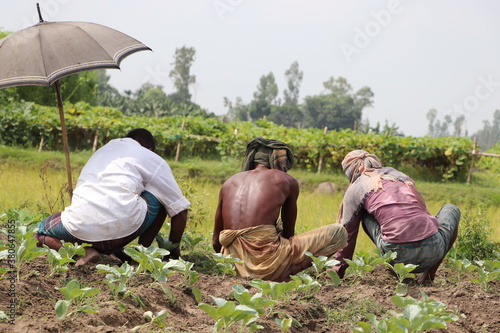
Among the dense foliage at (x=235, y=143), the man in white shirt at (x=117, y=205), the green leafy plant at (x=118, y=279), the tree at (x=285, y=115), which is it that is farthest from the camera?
the tree at (x=285, y=115)

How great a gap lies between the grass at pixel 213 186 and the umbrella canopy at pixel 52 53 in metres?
3.20

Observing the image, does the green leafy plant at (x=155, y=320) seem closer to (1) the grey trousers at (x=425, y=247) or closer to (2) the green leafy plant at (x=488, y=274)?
(1) the grey trousers at (x=425, y=247)

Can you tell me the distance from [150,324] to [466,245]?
4.01m

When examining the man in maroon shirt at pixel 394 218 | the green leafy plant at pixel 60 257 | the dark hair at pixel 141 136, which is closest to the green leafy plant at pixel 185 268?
the green leafy plant at pixel 60 257

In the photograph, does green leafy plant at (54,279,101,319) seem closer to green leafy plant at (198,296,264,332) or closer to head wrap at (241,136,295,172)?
green leafy plant at (198,296,264,332)

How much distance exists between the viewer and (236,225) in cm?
439

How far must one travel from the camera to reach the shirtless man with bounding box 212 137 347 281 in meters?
4.30

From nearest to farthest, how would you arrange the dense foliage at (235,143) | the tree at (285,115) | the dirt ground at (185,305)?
the dirt ground at (185,305) → the dense foliage at (235,143) → the tree at (285,115)

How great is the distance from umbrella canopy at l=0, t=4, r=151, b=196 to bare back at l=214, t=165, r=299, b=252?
1.27m

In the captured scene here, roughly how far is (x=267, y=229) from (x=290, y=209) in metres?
0.26

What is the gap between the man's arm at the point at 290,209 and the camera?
4.41 meters

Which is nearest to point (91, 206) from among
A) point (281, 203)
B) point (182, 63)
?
point (281, 203)

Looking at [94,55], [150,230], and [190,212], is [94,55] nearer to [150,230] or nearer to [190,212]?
[150,230]

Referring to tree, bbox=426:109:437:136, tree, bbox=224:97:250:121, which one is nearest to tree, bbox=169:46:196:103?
tree, bbox=224:97:250:121
